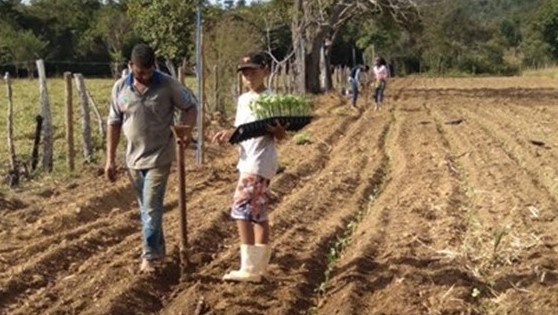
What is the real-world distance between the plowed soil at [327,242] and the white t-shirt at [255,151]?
84 cm

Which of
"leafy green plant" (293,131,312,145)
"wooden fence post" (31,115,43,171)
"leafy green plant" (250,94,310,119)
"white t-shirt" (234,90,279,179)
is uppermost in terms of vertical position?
"leafy green plant" (250,94,310,119)

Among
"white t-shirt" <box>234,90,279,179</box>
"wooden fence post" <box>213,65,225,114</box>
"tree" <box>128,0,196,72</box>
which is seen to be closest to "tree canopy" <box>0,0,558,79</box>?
"tree" <box>128,0,196,72</box>

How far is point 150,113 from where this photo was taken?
662 centimetres

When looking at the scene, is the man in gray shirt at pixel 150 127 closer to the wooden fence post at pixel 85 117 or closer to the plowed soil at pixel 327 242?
the plowed soil at pixel 327 242

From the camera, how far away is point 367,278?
6.77 meters

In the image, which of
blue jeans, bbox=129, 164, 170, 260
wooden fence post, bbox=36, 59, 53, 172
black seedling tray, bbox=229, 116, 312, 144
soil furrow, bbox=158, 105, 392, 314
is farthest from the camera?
wooden fence post, bbox=36, 59, 53, 172

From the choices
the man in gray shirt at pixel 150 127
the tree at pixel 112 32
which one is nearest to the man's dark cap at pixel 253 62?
the man in gray shirt at pixel 150 127

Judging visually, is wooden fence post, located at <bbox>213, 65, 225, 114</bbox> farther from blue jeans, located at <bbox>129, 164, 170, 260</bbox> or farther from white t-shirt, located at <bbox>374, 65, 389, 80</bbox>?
blue jeans, located at <bbox>129, 164, 170, 260</bbox>

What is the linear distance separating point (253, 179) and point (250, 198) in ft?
0.45

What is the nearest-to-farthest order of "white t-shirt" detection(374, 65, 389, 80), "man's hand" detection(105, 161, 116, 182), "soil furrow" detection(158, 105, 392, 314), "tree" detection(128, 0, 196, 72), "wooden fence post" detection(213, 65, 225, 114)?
"soil furrow" detection(158, 105, 392, 314) → "man's hand" detection(105, 161, 116, 182) → "wooden fence post" detection(213, 65, 225, 114) → "white t-shirt" detection(374, 65, 389, 80) → "tree" detection(128, 0, 196, 72)

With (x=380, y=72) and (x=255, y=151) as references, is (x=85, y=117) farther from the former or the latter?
(x=380, y=72)

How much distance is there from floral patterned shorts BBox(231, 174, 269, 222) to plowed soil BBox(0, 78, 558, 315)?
51cm

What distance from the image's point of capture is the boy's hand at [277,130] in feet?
20.5

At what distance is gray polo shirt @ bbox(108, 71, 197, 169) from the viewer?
6.61m
